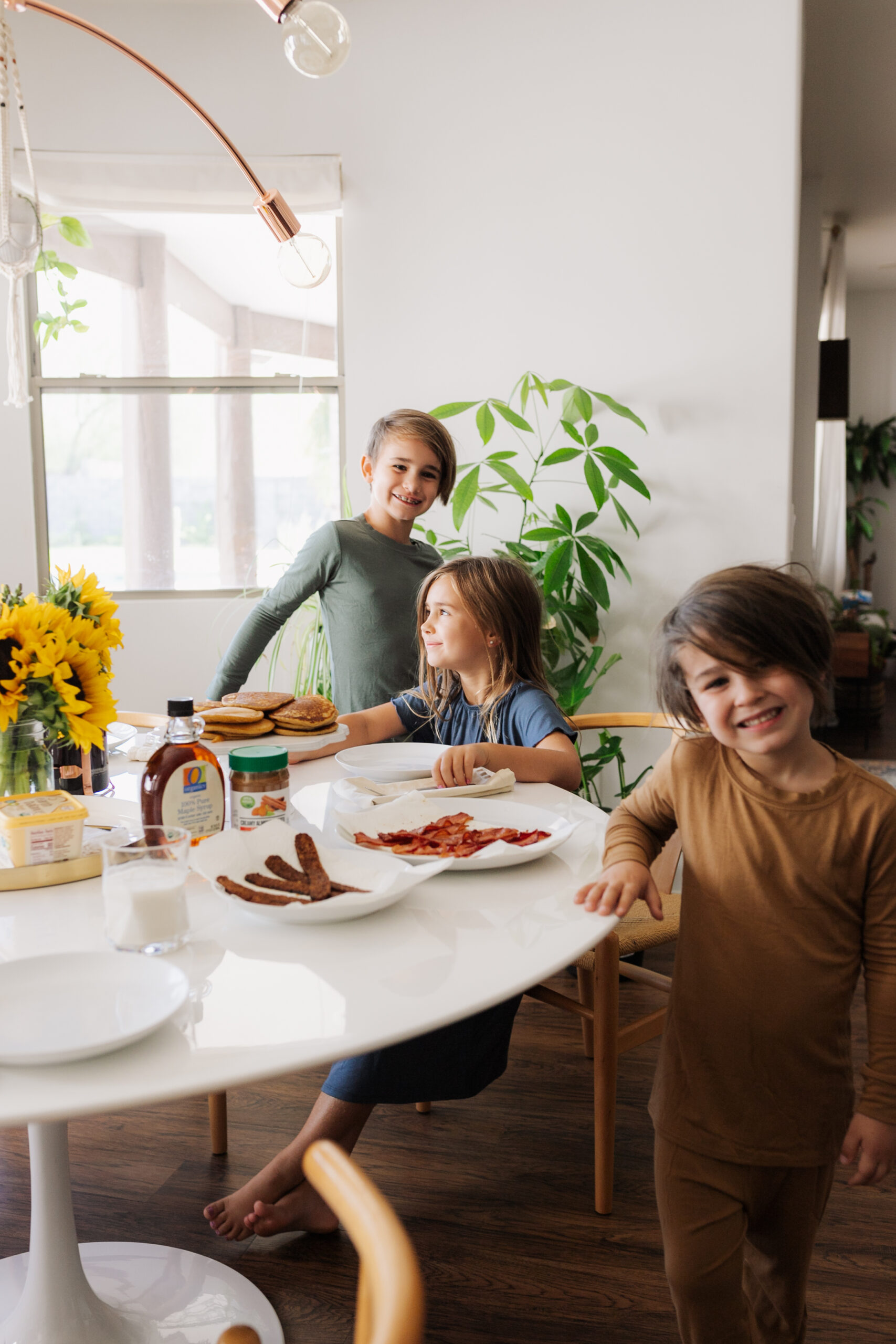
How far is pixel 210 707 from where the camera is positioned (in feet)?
5.27

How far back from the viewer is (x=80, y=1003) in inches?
31.5

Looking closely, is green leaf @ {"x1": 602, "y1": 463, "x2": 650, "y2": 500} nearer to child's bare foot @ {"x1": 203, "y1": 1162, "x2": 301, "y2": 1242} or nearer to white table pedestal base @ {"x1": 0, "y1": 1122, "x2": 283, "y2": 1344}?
child's bare foot @ {"x1": 203, "y1": 1162, "x2": 301, "y2": 1242}

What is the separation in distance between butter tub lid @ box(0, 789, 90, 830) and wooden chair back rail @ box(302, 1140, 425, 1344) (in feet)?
2.15

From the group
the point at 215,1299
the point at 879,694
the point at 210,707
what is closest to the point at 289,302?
the point at 210,707

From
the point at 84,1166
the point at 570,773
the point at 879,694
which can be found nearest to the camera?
the point at 570,773

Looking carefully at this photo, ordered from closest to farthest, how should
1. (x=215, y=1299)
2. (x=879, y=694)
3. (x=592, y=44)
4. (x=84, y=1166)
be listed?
1. (x=215, y=1299)
2. (x=84, y=1166)
3. (x=592, y=44)
4. (x=879, y=694)

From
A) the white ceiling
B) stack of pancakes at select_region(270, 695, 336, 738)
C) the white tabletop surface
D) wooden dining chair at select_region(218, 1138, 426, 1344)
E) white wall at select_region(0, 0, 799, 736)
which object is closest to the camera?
wooden dining chair at select_region(218, 1138, 426, 1344)

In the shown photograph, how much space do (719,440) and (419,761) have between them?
1959 mm

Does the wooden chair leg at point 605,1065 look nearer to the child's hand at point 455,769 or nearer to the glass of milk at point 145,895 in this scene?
the child's hand at point 455,769

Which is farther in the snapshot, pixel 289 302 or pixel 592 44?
pixel 289 302

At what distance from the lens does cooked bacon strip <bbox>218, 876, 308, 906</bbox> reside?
0.96 m

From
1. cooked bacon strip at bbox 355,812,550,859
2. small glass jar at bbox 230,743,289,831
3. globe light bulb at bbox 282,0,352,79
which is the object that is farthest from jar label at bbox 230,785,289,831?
globe light bulb at bbox 282,0,352,79

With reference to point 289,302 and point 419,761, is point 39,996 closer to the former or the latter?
point 419,761

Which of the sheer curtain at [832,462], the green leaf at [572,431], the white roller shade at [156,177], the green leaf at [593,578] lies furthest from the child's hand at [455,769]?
the sheer curtain at [832,462]
